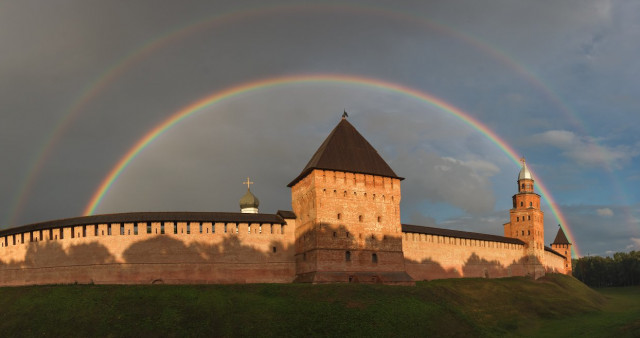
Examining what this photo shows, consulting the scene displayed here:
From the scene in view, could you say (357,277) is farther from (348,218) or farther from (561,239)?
(561,239)

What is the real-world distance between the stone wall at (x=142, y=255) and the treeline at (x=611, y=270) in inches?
3133

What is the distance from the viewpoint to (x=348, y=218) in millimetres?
45125

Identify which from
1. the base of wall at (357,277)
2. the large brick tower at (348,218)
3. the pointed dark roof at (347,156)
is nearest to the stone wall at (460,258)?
the large brick tower at (348,218)

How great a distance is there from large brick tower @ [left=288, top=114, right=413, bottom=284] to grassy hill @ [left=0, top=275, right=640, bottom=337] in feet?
13.6

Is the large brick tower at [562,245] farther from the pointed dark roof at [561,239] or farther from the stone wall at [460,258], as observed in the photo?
the stone wall at [460,258]

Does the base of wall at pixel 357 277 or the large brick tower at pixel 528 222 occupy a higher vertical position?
the large brick tower at pixel 528 222

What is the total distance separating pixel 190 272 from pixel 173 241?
276 cm

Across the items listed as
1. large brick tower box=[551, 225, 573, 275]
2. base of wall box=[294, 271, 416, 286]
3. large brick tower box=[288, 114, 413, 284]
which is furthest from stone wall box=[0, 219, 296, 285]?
large brick tower box=[551, 225, 573, 275]

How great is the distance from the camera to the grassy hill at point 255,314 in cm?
3033

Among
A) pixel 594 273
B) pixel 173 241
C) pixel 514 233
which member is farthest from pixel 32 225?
pixel 594 273

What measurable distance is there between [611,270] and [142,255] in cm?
9333

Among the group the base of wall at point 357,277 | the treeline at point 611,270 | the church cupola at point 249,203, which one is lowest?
the treeline at point 611,270

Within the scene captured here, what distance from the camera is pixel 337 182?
150ft

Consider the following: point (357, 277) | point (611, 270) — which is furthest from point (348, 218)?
point (611, 270)
